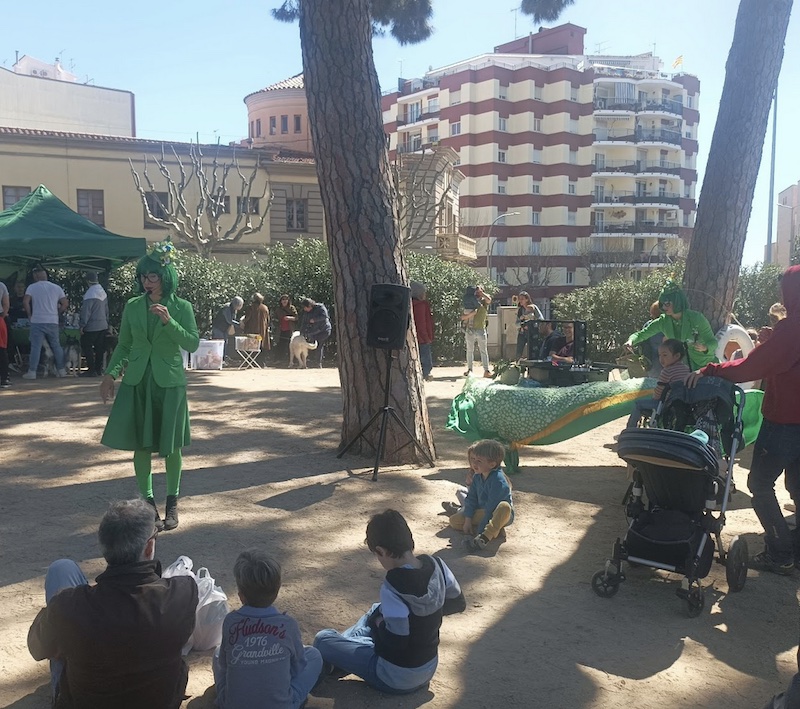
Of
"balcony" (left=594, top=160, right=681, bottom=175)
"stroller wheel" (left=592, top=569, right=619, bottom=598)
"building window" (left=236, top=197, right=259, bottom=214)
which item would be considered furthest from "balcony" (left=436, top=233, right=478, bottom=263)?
"stroller wheel" (left=592, top=569, right=619, bottom=598)

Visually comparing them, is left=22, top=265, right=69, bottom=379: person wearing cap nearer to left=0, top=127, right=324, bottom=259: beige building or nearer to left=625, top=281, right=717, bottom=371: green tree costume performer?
left=625, top=281, right=717, bottom=371: green tree costume performer

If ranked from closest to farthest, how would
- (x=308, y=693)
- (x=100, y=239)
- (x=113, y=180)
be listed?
(x=308, y=693)
(x=100, y=239)
(x=113, y=180)

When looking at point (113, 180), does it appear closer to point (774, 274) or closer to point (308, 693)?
point (774, 274)

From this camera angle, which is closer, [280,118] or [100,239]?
[100,239]

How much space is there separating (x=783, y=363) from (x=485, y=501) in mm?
2004

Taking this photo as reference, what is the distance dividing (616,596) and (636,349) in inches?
219

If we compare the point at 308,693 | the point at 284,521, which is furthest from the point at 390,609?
the point at 284,521

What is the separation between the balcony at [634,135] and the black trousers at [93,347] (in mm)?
61344

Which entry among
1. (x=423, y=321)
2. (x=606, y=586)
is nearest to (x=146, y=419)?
(x=606, y=586)

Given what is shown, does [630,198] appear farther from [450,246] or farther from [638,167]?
[450,246]

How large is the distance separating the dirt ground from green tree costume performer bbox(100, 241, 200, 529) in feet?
1.90

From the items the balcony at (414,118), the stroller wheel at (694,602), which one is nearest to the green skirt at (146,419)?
the stroller wheel at (694,602)

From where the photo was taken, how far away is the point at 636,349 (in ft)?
31.1

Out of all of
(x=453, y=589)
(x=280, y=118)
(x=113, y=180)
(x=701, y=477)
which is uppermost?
(x=280, y=118)
